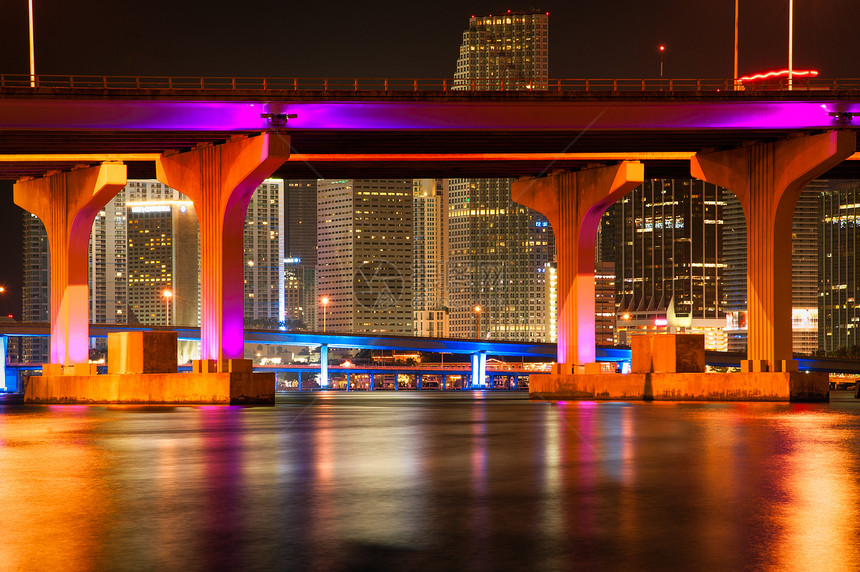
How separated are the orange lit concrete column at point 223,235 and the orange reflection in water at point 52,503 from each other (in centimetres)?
2864

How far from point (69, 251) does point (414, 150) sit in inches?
818

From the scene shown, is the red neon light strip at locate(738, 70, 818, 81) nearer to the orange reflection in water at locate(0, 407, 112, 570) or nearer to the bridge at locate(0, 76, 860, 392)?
the bridge at locate(0, 76, 860, 392)

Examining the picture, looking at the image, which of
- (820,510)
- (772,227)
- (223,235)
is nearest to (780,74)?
(772,227)

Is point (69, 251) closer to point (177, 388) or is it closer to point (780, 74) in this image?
point (177, 388)

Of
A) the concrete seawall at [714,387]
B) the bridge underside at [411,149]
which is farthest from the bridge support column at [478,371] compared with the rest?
the concrete seawall at [714,387]

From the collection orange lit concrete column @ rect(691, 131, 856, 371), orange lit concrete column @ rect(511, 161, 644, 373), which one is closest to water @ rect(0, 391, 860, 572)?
orange lit concrete column @ rect(691, 131, 856, 371)

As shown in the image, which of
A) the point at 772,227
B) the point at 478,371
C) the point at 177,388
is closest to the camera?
the point at 177,388

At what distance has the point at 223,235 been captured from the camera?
5612 cm

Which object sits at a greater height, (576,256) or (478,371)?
(576,256)

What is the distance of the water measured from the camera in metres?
11.1

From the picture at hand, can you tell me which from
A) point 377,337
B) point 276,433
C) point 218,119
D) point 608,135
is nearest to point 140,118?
point 218,119

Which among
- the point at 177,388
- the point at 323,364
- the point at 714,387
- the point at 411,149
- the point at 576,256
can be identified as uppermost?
the point at 411,149

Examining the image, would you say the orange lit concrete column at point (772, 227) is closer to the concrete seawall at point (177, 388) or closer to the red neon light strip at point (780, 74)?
the red neon light strip at point (780, 74)

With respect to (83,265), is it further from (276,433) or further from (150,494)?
(150,494)
